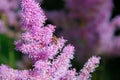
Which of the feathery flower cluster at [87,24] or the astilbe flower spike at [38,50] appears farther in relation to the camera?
the feathery flower cluster at [87,24]

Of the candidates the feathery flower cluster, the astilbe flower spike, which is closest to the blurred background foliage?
the feathery flower cluster

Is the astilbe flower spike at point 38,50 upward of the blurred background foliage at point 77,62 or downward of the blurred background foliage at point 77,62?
downward

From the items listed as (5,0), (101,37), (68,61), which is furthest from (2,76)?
(101,37)

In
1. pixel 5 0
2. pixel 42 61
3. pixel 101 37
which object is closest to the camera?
pixel 42 61

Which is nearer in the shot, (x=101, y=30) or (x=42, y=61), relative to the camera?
(x=42, y=61)

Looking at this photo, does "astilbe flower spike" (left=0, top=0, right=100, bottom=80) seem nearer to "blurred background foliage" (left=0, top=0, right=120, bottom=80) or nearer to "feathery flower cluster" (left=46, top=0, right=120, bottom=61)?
"blurred background foliage" (left=0, top=0, right=120, bottom=80)

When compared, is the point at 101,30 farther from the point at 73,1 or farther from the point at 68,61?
the point at 68,61

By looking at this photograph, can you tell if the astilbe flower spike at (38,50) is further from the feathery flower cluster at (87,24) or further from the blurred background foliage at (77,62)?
the feathery flower cluster at (87,24)

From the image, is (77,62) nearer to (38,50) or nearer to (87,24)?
(87,24)

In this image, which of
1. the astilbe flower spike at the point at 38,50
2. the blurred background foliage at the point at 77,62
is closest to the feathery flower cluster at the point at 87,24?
the blurred background foliage at the point at 77,62
